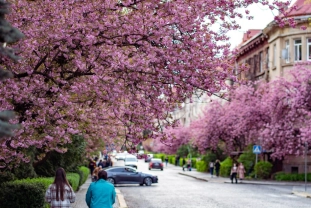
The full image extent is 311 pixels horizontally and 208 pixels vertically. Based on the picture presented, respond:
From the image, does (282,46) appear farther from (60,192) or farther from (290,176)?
(60,192)

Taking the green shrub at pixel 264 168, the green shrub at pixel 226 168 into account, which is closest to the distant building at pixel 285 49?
the green shrub at pixel 264 168

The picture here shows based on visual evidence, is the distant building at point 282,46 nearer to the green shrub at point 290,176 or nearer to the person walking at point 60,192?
the green shrub at point 290,176

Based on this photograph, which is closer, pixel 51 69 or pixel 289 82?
pixel 51 69

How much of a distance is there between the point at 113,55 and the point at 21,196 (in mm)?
5294

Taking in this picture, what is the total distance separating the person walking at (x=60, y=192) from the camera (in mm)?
11602

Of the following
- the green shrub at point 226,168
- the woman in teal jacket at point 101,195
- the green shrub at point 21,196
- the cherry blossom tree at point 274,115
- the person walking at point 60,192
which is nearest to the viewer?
the person walking at point 60,192

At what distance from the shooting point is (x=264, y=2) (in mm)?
14281

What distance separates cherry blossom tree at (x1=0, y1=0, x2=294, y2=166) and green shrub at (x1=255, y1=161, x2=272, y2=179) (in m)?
36.3

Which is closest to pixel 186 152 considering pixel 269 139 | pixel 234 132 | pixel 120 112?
pixel 234 132

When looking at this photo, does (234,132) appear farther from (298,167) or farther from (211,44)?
(211,44)

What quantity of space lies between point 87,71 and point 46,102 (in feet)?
3.56

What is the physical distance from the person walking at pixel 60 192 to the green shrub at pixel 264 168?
40107 millimetres

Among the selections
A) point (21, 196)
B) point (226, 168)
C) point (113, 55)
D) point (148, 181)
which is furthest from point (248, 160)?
point (113, 55)

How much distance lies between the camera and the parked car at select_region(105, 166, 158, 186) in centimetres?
4366
